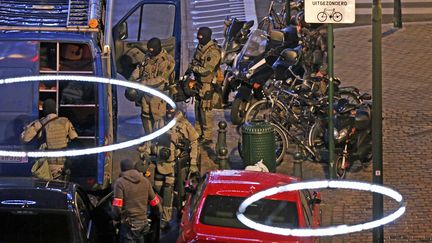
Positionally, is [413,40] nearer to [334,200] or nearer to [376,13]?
[334,200]

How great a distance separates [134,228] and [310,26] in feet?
29.8

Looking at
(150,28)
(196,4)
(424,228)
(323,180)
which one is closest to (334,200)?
(323,180)

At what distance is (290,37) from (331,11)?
6.77m

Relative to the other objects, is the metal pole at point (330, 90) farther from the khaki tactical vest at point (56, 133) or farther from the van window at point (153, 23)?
the van window at point (153, 23)

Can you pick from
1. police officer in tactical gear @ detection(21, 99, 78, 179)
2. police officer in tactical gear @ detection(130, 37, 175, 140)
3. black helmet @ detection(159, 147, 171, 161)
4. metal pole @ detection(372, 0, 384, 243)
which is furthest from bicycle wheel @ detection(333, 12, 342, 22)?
police officer in tactical gear @ detection(130, 37, 175, 140)

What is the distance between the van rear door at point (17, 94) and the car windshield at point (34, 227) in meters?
4.35

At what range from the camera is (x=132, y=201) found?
44.7 feet

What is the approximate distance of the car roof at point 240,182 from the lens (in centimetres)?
1258

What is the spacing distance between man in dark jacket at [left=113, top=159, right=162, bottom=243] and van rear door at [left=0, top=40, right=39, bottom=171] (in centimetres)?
261

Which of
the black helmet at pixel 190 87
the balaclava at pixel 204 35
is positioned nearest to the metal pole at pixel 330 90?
the balaclava at pixel 204 35

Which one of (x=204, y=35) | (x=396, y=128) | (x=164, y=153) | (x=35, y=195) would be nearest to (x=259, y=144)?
(x=164, y=153)

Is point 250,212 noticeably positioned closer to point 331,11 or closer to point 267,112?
point 331,11

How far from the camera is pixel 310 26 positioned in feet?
71.4

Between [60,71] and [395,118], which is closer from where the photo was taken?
[60,71]
